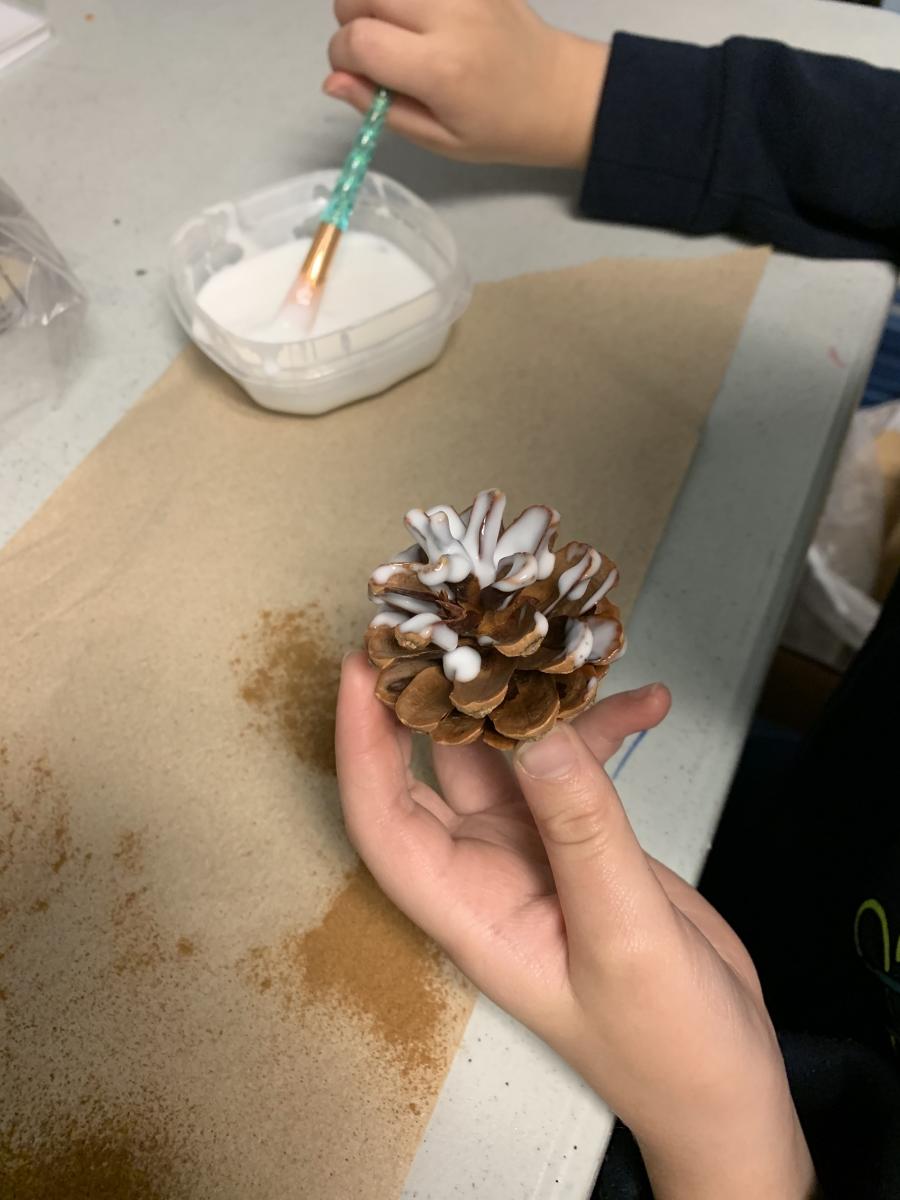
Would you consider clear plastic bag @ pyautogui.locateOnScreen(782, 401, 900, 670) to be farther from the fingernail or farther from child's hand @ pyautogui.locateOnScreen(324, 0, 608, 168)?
the fingernail

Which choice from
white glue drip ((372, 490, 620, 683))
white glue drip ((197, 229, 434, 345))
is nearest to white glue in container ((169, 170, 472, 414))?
white glue drip ((197, 229, 434, 345))

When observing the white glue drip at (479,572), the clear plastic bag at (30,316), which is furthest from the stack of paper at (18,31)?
the white glue drip at (479,572)

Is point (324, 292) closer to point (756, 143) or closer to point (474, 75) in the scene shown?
point (474, 75)

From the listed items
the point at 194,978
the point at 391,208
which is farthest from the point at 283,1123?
the point at 391,208

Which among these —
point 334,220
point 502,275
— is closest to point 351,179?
point 334,220

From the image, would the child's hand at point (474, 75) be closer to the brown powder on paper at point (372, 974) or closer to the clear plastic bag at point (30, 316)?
the clear plastic bag at point (30, 316)

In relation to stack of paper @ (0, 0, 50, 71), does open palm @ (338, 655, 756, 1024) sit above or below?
below

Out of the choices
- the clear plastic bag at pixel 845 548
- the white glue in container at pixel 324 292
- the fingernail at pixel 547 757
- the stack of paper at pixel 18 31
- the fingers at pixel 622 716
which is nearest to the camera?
the fingernail at pixel 547 757
